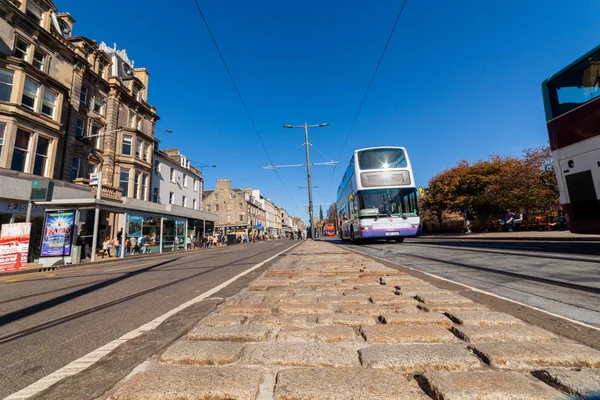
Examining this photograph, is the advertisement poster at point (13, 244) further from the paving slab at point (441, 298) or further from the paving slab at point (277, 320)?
the paving slab at point (441, 298)

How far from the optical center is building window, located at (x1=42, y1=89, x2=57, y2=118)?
16.6m

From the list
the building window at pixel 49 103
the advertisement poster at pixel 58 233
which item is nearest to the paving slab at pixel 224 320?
the advertisement poster at pixel 58 233

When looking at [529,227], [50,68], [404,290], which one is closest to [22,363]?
[404,290]

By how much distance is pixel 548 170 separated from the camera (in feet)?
82.4

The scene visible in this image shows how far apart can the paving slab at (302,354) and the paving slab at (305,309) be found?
70cm

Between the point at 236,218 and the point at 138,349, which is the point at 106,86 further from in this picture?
the point at 236,218

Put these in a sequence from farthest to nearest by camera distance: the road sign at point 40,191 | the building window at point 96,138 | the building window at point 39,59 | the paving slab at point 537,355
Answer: the building window at point 96,138, the building window at point 39,59, the road sign at point 40,191, the paving slab at point 537,355

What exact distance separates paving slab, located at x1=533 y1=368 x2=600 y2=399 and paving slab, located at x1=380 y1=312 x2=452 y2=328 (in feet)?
2.33

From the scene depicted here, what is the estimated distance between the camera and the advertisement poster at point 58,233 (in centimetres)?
1220

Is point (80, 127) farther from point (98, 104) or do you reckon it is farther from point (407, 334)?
point (407, 334)

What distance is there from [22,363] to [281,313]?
186cm

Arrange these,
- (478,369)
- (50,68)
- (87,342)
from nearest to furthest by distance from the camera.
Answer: (478,369) → (87,342) → (50,68)

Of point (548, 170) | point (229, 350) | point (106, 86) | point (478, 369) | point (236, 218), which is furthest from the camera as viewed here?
point (236, 218)

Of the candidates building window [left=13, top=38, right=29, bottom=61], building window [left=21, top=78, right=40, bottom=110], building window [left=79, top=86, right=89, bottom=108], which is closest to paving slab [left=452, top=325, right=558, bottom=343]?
building window [left=21, top=78, right=40, bottom=110]
